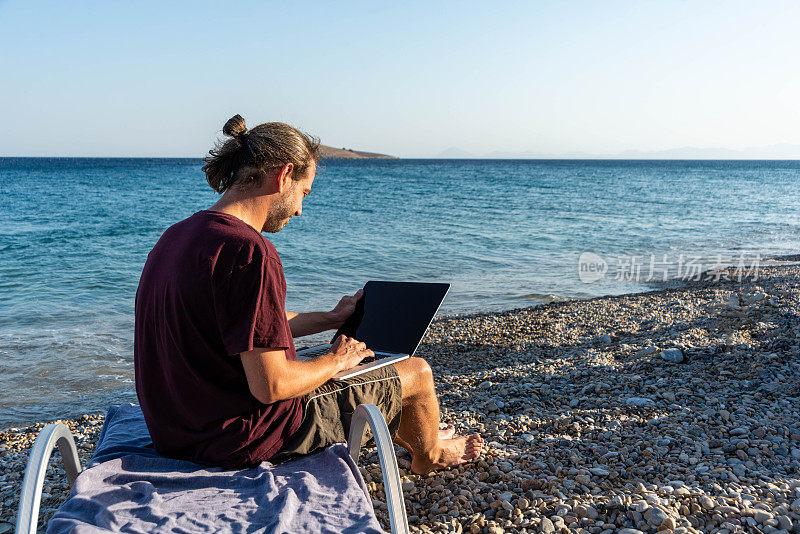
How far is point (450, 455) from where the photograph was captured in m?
3.31

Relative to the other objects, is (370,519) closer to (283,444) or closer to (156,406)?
(283,444)

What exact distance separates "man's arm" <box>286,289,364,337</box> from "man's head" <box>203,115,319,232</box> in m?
0.74

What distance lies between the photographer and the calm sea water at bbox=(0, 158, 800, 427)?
6.79 meters

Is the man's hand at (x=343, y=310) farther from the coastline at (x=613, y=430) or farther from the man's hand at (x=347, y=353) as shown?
the coastline at (x=613, y=430)

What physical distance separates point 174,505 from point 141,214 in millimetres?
24293

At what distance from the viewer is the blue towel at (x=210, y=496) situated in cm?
191

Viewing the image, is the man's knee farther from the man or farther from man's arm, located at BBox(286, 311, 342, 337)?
man's arm, located at BBox(286, 311, 342, 337)

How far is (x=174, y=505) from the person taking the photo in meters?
2.03

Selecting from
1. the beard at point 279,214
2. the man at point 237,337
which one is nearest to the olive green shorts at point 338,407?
the man at point 237,337

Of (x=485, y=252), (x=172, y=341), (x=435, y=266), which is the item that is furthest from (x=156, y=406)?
(x=485, y=252)

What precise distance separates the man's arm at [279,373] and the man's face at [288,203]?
60 centimetres

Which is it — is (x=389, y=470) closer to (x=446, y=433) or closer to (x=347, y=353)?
(x=347, y=353)

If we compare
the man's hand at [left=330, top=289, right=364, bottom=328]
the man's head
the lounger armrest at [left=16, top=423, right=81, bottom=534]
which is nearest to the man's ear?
the man's head

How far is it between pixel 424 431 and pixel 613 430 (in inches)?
62.1
